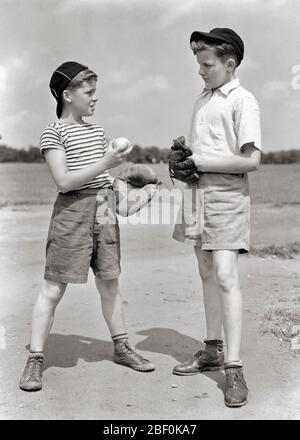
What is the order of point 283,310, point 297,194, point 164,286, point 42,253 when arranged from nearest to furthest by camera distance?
point 283,310 < point 164,286 < point 42,253 < point 297,194

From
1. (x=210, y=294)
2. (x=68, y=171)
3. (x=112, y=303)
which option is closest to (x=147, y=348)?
(x=112, y=303)

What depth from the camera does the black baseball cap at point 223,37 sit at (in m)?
3.67

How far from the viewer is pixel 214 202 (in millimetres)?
3766

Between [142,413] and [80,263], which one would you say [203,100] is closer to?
[80,263]

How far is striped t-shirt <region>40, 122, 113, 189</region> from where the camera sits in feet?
12.5

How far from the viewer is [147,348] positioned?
4453mm

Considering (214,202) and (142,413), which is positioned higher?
(214,202)

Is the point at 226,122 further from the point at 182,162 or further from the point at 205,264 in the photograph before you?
the point at 205,264

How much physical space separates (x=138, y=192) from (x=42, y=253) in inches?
151

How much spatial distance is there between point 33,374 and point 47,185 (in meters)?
12.1

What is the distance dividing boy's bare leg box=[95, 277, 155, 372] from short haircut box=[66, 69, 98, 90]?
3.52 ft

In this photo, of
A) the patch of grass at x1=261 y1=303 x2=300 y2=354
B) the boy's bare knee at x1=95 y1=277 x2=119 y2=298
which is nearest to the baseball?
the boy's bare knee at x1=95 y1=277 x2=119 y2=298

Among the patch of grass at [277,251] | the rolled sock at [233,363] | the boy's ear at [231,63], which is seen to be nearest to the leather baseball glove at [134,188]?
the boy's ear at [231,63]
